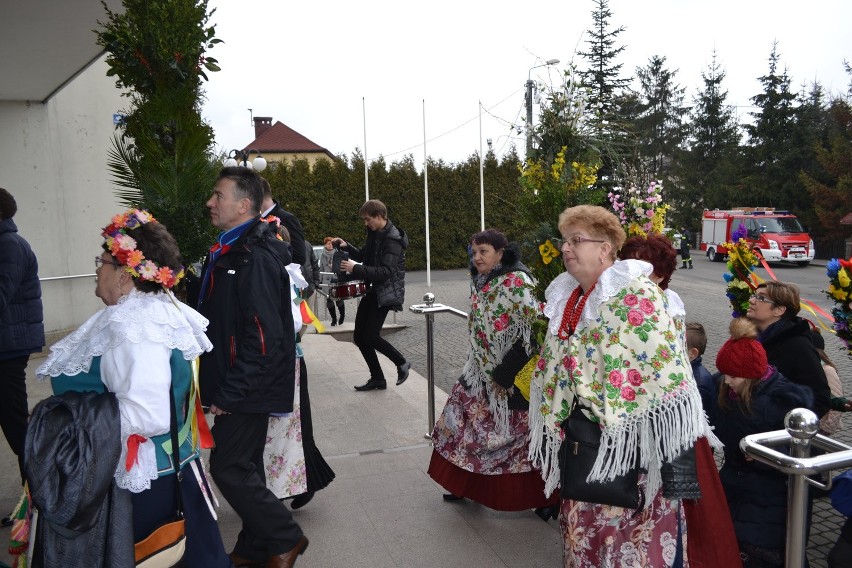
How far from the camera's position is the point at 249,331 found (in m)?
2.99

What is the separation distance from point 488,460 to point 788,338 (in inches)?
67.9

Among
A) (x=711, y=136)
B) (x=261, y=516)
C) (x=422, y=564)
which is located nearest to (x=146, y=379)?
(x=261, y=516)

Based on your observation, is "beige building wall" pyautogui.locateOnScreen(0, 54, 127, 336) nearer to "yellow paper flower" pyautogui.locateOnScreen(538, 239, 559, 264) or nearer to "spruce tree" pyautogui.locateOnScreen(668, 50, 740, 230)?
"yellow paper flower" pyautogui.locateOnScreen(538, 239, 559, 264)

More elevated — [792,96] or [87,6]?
[792,96]

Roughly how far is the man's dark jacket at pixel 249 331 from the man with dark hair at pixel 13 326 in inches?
63.2

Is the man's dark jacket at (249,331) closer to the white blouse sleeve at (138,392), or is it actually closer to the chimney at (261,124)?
the white blouse sleeve at (138,392)

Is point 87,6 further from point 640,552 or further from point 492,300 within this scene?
point 640,552

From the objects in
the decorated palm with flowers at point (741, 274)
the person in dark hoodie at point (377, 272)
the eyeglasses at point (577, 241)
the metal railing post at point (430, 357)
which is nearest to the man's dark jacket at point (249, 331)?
the eyeglasses at point (577, 241)

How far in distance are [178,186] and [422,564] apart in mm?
2600

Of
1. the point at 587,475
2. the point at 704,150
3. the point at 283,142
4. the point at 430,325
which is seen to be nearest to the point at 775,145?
the point at 704,150

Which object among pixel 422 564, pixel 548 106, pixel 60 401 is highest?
pixel 548 106

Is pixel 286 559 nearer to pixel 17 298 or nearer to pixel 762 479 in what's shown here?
pixel 762 479

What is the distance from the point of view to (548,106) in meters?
3.71

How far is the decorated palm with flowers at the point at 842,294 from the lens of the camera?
3.50m
